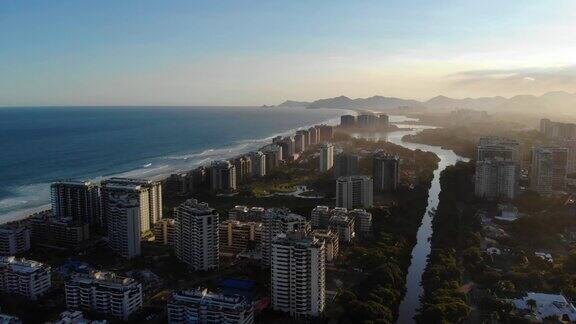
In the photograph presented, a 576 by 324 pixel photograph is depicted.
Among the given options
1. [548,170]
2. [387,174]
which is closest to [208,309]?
[387,174]

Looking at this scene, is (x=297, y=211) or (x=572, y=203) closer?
(x=297, y=211)

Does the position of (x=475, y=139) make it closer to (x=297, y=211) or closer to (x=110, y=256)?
(x=297, y=211)

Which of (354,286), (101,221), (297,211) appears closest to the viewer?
(354,286)

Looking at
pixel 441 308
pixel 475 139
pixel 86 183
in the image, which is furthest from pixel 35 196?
pixel 475 139

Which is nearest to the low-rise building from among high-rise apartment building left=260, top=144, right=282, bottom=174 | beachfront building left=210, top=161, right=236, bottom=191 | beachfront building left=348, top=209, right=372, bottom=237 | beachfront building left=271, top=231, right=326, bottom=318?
beachfront building left=271, top=231, right=326, bottom=318

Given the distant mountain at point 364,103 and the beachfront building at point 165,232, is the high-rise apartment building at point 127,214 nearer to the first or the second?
the beachfront building at point 165,232

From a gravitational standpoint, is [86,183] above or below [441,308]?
above

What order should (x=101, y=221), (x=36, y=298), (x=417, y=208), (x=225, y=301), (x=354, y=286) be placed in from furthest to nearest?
(x=417, y=208) → (x=101, y=221) → (x=354, y=286) → (x=36, y=298) → (x=225, y=301)

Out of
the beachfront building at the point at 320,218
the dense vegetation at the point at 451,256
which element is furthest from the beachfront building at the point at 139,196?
the dense vegetation at the point at 451,256
